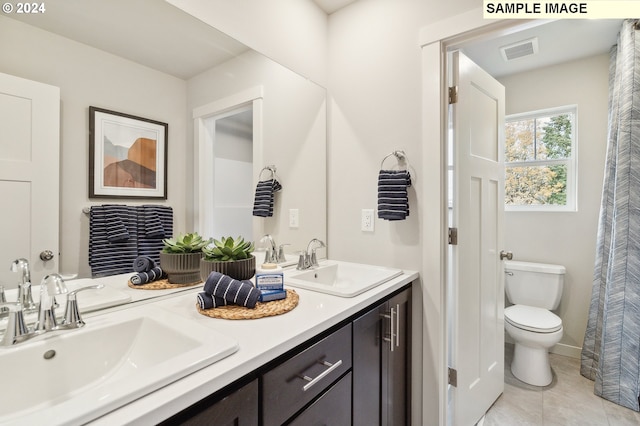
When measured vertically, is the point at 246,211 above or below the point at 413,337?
above

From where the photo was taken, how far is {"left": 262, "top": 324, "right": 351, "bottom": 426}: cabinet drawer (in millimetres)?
771

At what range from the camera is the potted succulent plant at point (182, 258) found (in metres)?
1.17

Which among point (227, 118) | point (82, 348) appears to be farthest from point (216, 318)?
point (227, 118)

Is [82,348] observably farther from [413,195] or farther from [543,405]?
[543,405]

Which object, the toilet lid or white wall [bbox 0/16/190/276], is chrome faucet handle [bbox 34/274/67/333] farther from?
the toilet lid

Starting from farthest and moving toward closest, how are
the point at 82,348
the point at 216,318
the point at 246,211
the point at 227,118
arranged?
the point at 246,211, the point at 227,118, the point at 216,318, the point at 82,348

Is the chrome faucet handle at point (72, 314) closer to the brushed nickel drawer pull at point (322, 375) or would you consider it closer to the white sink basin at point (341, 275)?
the brushed nickel drawer pull at point (322, 375)

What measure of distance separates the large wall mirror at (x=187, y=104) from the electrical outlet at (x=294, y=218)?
1 centimetres

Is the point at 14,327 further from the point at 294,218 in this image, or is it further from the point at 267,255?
the point at 294,218

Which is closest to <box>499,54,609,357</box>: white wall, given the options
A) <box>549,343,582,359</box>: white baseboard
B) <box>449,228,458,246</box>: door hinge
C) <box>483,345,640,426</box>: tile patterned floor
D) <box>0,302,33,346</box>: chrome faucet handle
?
<box>549,343,582,359</box>: white baseboard

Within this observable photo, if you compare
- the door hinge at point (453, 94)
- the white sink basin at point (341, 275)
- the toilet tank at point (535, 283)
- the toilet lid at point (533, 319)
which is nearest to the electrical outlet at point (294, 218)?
the white sink basin at point (341, 275)

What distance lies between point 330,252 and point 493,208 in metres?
1.03

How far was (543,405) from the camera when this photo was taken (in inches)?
77.4

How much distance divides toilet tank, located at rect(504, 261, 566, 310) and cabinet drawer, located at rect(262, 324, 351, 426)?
2197 mm
